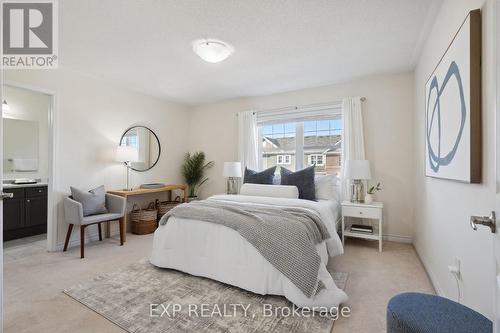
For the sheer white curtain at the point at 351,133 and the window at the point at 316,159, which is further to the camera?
the window at the point at 316,159

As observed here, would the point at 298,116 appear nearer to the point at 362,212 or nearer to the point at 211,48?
the point at 362,212

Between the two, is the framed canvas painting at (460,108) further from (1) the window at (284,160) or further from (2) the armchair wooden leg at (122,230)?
(2) the armchair wooden leg at (122,230)

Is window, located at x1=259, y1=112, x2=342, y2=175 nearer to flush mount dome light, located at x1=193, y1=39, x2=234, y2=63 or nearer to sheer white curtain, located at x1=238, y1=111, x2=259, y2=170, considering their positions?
sheer white curtain, located at x1=238, y1=111, x2=259, y2=170

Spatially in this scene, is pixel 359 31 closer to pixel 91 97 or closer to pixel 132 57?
pixel 132 57

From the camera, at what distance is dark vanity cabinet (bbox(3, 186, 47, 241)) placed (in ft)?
11.8

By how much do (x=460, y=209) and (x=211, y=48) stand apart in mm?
2494

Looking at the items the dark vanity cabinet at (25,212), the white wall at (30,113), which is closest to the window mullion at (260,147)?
the white wall at (30,113)

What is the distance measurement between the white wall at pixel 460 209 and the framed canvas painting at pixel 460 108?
0.04 m

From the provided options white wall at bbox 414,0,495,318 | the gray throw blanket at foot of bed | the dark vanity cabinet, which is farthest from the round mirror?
white wall at bbox 414,0,495,318

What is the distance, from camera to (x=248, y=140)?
14.9 ft

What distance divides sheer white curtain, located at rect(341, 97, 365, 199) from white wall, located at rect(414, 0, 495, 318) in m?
0.90

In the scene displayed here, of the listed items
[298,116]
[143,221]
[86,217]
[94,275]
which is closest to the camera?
[94,275]

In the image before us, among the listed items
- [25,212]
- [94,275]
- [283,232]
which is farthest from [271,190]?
[25,212]

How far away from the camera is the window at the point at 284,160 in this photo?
438 cm
